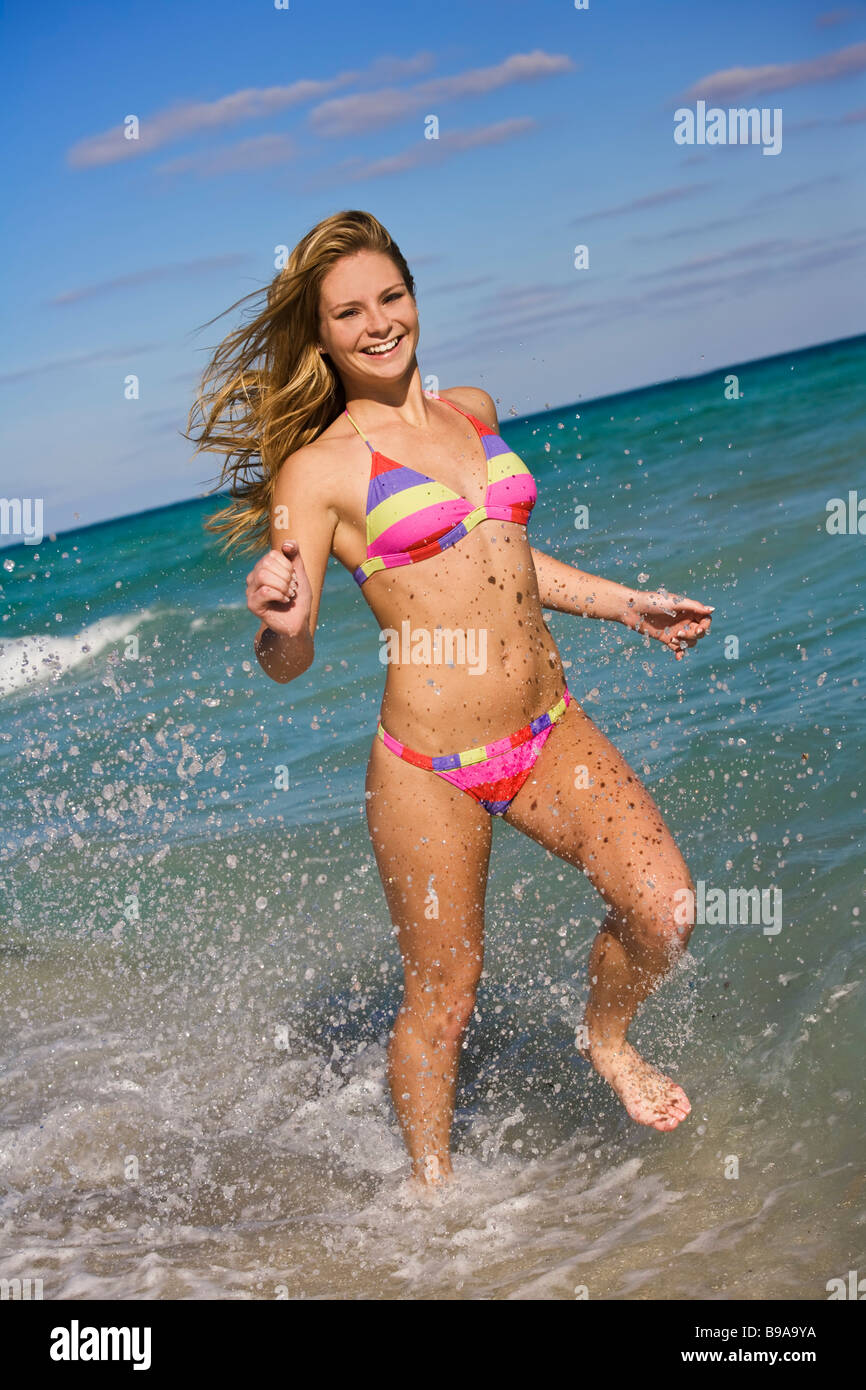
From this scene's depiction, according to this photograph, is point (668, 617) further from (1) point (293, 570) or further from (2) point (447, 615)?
(1) point (293, 570)

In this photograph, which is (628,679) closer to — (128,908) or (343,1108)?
(128,908)

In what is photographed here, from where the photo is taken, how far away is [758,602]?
31.0 feet

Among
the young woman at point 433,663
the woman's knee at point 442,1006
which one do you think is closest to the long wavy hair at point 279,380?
the young woman at point 433,663

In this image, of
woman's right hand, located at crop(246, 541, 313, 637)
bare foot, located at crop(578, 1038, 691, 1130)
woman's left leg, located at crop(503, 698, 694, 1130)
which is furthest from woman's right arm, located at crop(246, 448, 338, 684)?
bare foot, located at crop(578, 1038, 691, 1130)

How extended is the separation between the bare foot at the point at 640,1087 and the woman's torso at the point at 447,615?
1.07 m

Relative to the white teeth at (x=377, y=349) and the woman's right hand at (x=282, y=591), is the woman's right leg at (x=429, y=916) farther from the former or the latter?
the white teeth at (x=377, y=349)

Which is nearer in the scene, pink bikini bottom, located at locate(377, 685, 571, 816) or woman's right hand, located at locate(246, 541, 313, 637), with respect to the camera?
woman's right hand, located at locate(246, 541, 313, 637)

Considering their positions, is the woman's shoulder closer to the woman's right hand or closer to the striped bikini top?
the striped bikini top

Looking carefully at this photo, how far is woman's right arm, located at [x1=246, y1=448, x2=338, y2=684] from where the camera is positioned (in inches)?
122

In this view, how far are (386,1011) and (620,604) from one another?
2.12m

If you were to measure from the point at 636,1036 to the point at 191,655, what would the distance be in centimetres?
1135

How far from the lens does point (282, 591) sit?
308 cm

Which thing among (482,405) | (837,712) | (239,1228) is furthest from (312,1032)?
(837,712)

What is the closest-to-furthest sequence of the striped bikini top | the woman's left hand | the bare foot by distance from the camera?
the striped bikini top → the bare foot → the woman's left hand
